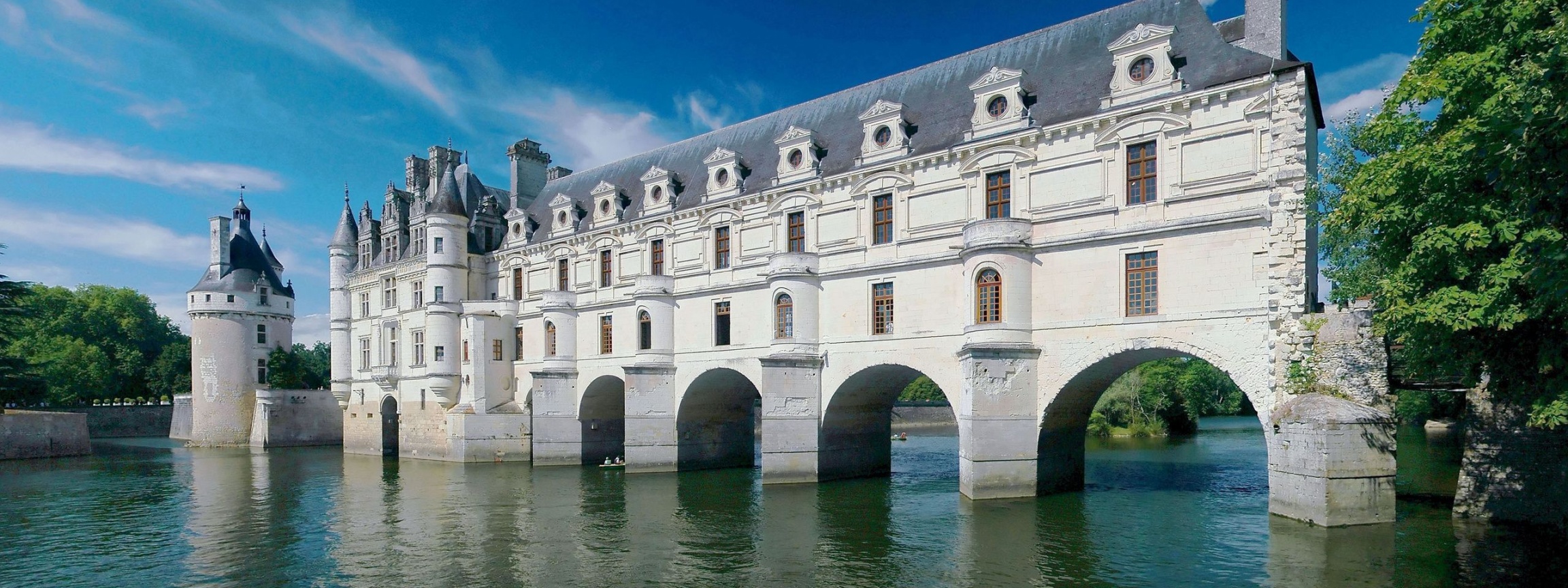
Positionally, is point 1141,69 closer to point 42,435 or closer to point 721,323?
point 721,323

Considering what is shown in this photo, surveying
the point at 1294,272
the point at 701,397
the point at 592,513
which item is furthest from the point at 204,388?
the point at 1294,272

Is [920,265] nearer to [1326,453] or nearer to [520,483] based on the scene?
[1326,453]

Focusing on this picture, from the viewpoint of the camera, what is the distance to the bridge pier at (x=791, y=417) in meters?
28.8

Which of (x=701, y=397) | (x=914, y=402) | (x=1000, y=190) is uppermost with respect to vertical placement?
(x=1000, y=190)

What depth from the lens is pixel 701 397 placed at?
34.5 m

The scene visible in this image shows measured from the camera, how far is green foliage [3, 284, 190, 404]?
65.7m

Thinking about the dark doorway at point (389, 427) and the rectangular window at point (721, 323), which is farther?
the dark doorway at point (389, 427)

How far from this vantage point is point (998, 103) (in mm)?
26203

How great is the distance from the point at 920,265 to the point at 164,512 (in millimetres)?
23882

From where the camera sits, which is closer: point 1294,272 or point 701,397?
point 1294,272

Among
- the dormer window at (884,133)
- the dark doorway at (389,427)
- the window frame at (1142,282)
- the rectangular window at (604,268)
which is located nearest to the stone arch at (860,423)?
the dormer window at (884,133)

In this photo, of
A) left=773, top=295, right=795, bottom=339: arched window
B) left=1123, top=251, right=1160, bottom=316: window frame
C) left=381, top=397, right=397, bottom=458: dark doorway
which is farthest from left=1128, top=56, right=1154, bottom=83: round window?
left=381, top=397, right=397, bottom=458: dark doorway

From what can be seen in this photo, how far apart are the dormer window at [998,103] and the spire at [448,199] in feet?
88.8

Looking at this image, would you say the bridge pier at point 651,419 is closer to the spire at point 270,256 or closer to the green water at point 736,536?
the green water at point 736,536
